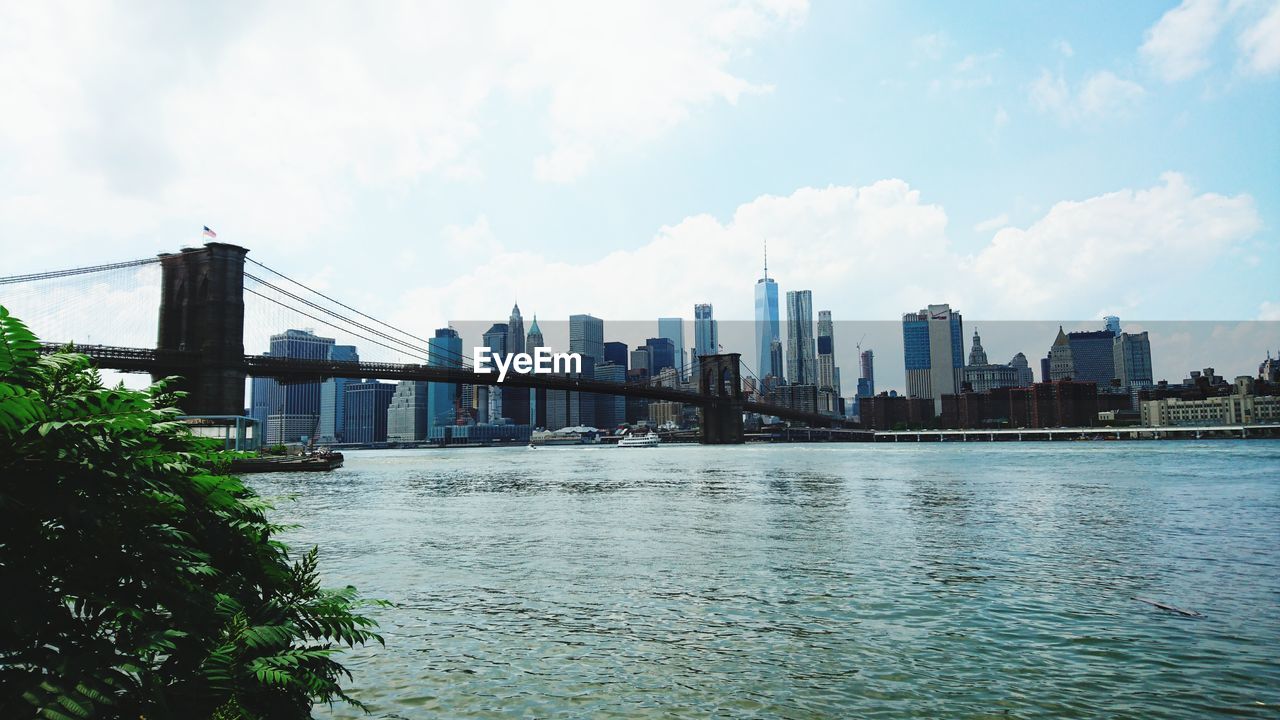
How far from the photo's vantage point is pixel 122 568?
14.3 ft

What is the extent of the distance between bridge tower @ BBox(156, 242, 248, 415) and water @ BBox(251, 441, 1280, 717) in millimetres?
59503

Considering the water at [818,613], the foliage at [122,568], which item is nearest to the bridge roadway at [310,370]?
the water at [818,613]

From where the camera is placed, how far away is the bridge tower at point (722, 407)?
519 feet

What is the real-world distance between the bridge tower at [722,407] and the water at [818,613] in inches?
5044

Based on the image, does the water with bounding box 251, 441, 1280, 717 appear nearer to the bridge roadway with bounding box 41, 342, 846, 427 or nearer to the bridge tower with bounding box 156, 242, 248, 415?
the bridge roadway with bounding box 41, 342, 846, 427

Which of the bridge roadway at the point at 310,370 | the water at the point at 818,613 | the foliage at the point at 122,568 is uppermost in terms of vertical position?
the bridge roadway at the point at 310,370

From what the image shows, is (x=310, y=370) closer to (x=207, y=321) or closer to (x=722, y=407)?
(x=207, y=321)

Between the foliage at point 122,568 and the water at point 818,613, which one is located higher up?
the foliage at point 122,568

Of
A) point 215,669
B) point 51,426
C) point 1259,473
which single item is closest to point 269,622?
point 215,669

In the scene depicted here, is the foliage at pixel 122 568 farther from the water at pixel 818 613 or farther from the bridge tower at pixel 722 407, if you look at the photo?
the bridge tower at pixel 722 407

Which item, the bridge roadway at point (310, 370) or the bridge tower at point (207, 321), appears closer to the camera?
the bridge roadway at point (310, 370)

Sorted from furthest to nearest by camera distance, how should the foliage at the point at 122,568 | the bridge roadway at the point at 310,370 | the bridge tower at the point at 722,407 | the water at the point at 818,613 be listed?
the bridge tower at the point at 722,407 → the bridge roadway at the point at 310,370 → the water at the point at 818,613 → the foliage at the point at 122,568

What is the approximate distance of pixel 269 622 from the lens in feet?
17.1

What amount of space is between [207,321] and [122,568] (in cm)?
8818
